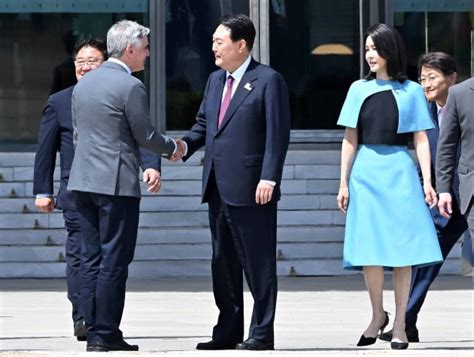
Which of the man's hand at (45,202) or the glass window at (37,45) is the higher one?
the glass window at (37,45)

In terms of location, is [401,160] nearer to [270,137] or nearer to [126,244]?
[270,137]

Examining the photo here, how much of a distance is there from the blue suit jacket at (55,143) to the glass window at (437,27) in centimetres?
672

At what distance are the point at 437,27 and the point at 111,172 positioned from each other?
8.09 m

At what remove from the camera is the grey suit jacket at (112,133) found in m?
8.92

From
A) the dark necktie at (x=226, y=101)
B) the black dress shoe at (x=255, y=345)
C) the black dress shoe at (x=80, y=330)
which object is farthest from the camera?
the black dress shoe at (x=80, y=330)

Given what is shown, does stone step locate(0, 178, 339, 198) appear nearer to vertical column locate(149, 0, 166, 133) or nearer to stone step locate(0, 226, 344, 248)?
Answer: stone step locate(0, 226, 344, 248)

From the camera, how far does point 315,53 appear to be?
16359 millimetres

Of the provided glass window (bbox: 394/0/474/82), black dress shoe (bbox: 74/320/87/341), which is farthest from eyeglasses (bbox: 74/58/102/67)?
glass window (bbox: 394/0/474/82)

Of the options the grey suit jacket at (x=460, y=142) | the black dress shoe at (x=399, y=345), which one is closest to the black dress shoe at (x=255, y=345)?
the black dress shoe at (x=399, y=345)

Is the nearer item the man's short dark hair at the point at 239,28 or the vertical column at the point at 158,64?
the man's short dark hair at the point at 239,28

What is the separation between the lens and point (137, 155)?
9.12 metres

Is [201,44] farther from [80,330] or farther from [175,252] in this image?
[80,330]

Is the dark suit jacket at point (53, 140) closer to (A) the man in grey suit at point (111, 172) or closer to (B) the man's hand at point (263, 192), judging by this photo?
(A) the man in grey suit at point (111, 172)

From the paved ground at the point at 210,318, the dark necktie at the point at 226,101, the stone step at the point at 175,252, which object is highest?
the dark necktie at the point at 226,101
